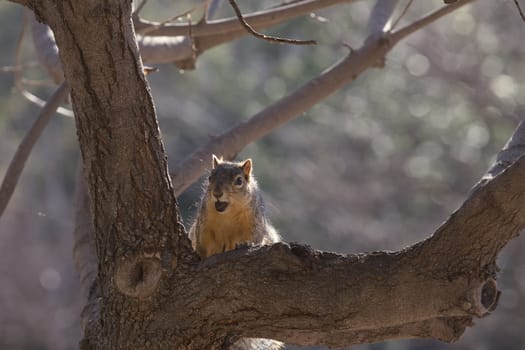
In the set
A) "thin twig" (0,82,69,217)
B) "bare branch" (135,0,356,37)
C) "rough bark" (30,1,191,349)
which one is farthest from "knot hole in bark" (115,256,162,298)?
"bare branch" (135,0,356,37)

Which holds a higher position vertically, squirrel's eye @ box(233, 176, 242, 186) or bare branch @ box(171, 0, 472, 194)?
bare branch @ box(171, 0, 472, 194)

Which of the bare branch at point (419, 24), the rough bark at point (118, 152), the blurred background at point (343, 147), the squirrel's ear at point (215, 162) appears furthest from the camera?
A: the blurred background at point (343, 147)

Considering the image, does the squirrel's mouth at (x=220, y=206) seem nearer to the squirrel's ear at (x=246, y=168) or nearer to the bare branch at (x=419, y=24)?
the squirrel's ear at (x=246, y=168)

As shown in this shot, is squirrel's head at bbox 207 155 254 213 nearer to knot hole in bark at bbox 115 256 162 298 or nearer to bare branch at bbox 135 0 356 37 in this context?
bare branch at bbox 135 0 356 37

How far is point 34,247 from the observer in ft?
50.0

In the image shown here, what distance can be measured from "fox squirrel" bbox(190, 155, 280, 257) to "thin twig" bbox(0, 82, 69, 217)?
750 mm

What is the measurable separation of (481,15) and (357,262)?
541 inches

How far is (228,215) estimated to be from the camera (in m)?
4.27

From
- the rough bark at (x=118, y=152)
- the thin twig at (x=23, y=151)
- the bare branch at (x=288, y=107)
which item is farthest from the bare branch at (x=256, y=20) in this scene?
the rough bark at (x=118, y=152)

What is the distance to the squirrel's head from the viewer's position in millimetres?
4309

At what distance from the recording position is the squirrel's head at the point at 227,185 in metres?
4.31

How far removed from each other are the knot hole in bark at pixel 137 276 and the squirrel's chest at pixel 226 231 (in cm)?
102

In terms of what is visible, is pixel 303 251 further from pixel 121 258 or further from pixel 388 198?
pixel 388 198

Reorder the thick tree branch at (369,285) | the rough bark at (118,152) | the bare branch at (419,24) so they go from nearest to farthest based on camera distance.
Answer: the thick tree branch at (369,285), the rough bark at (118,152), the bare branch at (419,24)
